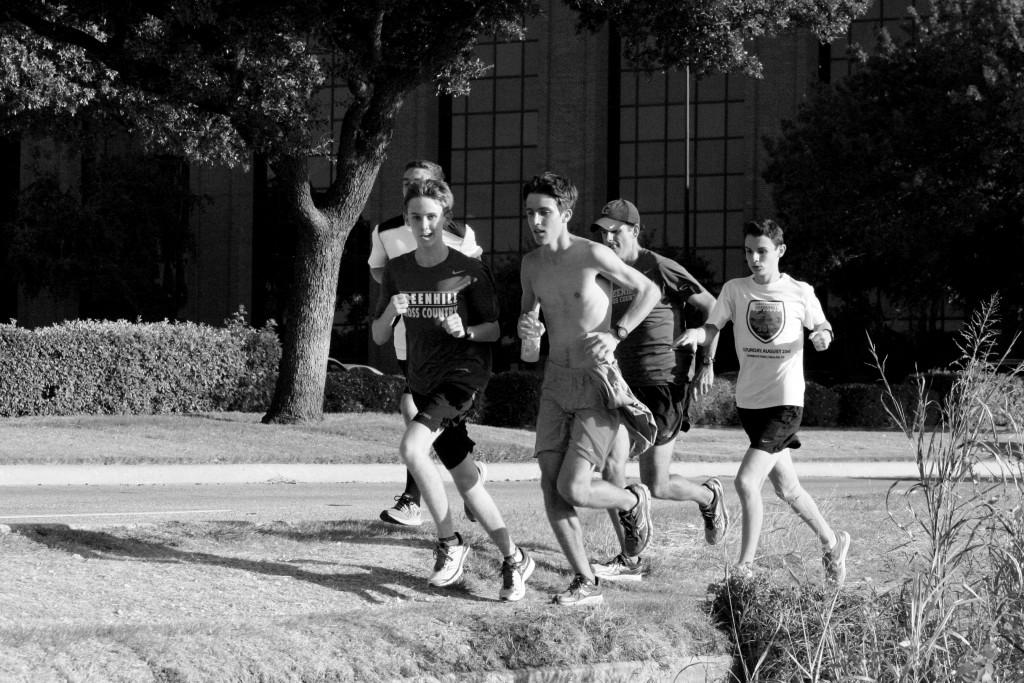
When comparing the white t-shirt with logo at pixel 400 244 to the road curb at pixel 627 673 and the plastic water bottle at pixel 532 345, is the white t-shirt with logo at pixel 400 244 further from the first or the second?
the road curb at pixel 627 673

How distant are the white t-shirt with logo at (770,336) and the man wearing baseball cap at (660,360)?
9.9 inches

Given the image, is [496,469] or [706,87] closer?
[496,469]

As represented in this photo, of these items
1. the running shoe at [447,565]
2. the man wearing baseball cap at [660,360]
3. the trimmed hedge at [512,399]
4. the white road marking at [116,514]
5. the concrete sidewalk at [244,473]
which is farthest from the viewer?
the trimmed hedge at [512,399]

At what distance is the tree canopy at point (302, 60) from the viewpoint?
57.7 ft

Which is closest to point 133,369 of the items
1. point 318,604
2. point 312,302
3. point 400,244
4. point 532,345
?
point 312,302

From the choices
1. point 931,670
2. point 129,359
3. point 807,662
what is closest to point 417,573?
point 807,662

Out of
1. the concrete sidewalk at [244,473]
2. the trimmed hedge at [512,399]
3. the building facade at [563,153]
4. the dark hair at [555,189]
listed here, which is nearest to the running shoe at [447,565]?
the dark hair at [555,189]

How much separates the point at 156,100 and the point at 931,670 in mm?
16846

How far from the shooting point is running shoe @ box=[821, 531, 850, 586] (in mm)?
6469

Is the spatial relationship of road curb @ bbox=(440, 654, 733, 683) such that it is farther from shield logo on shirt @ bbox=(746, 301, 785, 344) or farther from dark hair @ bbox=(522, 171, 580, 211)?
dark hair @ bbox=(522, 171, 580, 211)

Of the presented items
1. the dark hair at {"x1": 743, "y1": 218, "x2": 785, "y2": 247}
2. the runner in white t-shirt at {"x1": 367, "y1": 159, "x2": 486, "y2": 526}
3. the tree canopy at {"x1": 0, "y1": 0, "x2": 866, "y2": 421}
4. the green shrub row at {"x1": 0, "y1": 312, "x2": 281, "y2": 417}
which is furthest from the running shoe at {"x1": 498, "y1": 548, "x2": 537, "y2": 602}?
the green shrub row at {"x1": 0, "y1": 312, "x2": 281, "y2": 417}

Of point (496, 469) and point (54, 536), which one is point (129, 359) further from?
point (54, 536)

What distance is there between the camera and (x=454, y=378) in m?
6.25

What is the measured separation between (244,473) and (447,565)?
923 centimetres
